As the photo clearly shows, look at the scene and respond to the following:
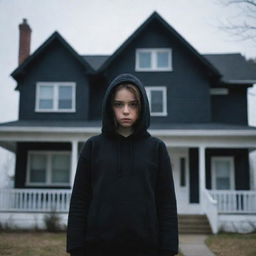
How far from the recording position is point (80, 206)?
2562mm

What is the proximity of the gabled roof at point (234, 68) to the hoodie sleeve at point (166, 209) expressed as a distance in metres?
15.2

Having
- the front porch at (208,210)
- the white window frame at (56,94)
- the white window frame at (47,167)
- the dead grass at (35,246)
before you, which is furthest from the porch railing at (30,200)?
the white window frame at (56,94)

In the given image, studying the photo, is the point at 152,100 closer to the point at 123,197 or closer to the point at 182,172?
the point at 182,172

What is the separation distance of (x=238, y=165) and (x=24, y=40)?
12.5 m

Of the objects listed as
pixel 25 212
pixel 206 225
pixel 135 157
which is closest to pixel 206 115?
pixel 206 225

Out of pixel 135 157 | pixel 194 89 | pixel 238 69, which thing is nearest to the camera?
pixel 135 157

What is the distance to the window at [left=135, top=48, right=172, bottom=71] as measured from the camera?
1733cm

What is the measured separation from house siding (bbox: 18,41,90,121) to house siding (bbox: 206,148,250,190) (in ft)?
18.8

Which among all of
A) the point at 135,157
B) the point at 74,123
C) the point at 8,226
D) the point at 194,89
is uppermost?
the point at 194,89

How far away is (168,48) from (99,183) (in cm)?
1557

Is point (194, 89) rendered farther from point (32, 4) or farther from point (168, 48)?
point (32, 4)

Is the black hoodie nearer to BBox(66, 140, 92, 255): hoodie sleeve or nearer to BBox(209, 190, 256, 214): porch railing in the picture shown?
BBox(66, 140, 92, 255): hoodie sleeve

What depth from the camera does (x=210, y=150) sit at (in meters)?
16.4

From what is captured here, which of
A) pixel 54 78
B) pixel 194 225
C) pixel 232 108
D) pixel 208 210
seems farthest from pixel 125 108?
pixel 232 108
